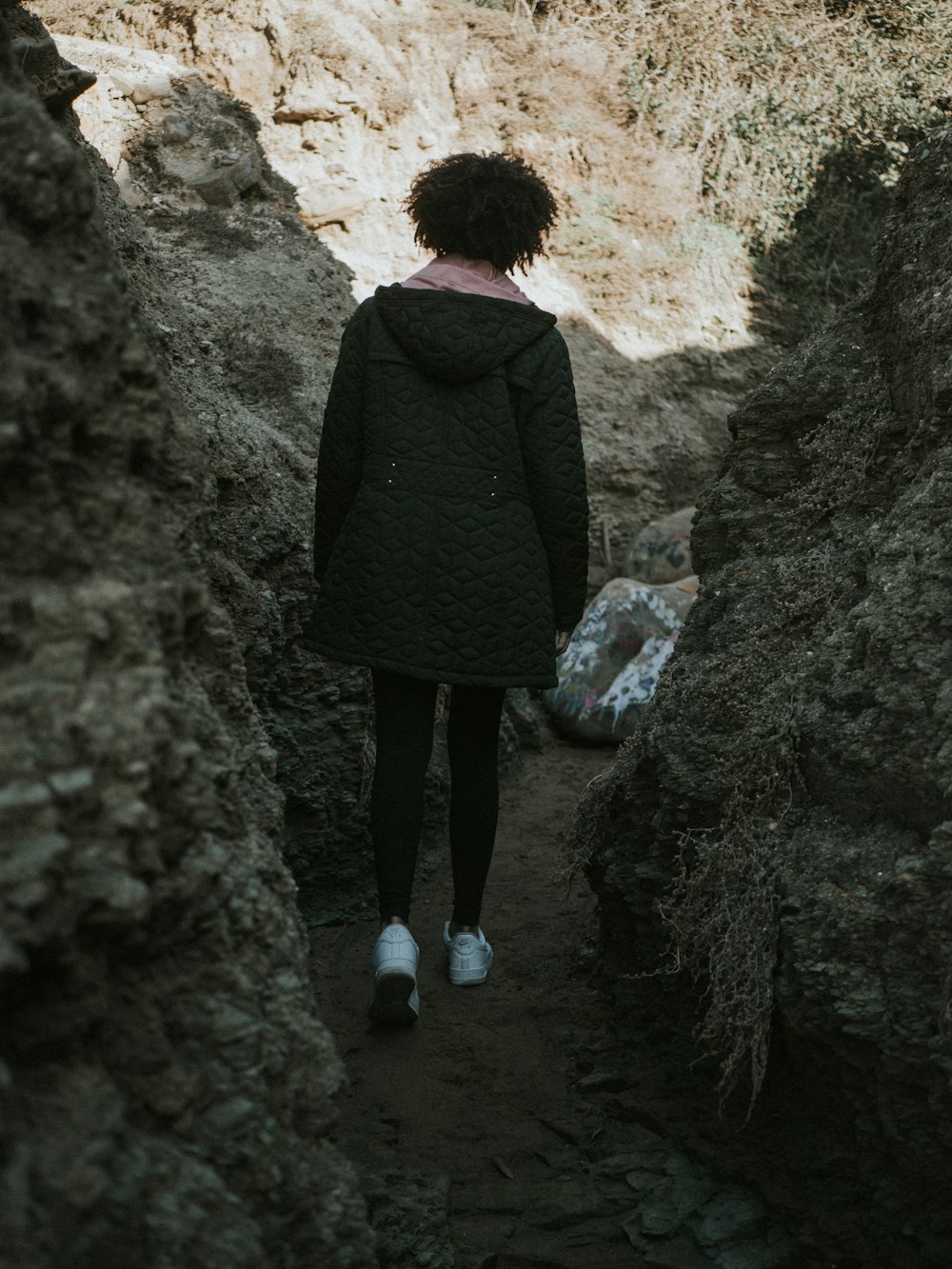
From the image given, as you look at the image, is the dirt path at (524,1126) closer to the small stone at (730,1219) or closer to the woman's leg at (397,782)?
the small stone at (730,1219)

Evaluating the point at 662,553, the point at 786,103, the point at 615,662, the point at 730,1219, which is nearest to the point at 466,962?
the point at 730,1219

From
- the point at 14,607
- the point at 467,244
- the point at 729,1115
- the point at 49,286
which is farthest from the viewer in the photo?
the point at 467,244

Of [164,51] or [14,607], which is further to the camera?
[164,51]

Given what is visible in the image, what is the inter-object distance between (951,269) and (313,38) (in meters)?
5.90

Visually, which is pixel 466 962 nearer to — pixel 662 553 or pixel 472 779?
pixel 472 779

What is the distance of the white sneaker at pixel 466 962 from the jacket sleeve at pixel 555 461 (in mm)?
1038

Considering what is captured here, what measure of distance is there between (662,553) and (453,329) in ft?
12.3

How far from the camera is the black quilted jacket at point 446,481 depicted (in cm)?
286

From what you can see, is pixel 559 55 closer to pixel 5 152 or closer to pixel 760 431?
pixel 760 431

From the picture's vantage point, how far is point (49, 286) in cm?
157

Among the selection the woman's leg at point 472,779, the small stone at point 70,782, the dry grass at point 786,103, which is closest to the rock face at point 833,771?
the woman's leg at point 472,779

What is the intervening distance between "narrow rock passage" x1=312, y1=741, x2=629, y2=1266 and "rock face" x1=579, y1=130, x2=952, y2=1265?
12.9 inches

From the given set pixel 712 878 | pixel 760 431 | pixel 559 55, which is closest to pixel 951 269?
pixel 760 431

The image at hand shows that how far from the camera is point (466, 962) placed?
3.22 metres
